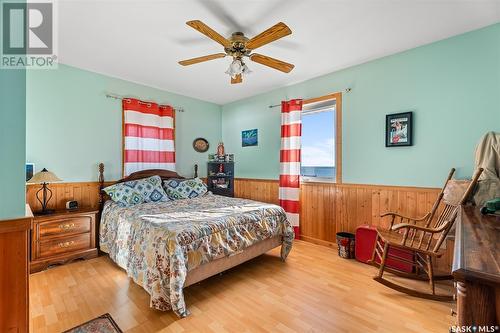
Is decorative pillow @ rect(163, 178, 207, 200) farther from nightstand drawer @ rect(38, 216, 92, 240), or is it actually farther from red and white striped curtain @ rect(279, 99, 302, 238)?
red and white striped curtain @ rect(279, 99, 302, 238)

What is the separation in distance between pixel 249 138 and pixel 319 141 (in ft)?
4.72

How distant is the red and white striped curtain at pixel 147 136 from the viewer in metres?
3.56

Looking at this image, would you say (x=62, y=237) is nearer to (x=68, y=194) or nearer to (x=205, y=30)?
(x=68, y=194)

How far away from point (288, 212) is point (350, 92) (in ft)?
6.69

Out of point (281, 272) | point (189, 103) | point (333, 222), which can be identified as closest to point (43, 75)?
point (189, 103)

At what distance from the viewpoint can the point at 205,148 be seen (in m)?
4.72

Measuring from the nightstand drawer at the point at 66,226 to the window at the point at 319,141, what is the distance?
3189 millimetres

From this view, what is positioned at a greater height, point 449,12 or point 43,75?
point 449,12

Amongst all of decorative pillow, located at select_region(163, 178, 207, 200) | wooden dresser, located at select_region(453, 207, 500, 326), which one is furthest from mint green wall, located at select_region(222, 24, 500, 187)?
decorative pillow, located at select_region(163, 178, 207, 200)

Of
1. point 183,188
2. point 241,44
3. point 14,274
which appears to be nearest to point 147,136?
point 183,188

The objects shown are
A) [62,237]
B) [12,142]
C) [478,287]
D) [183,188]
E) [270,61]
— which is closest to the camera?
[478,287]

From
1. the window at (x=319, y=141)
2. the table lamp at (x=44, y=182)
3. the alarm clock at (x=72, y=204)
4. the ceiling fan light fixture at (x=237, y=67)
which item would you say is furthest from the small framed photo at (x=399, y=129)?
the alarm clock at (x=72, y=204)

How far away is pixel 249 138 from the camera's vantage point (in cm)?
448

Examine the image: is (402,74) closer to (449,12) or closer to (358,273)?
(449,12)
